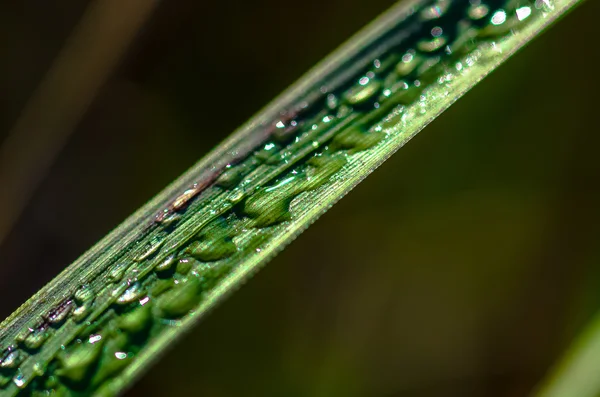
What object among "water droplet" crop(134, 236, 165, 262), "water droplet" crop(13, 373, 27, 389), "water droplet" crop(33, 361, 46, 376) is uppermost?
"water droplet" crop(134, 236, 165, 262)

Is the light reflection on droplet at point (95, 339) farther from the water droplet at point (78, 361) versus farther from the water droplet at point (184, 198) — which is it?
the water droplet at point (184, 198)

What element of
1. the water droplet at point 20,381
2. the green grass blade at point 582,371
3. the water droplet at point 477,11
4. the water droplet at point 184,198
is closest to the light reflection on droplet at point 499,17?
the water droplet at point 477,11

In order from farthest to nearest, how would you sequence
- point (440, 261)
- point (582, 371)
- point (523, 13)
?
1. point (440, 261)
2. point (582, 371)
3. point (523, 13)

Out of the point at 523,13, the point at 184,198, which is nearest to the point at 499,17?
the point at 523,13

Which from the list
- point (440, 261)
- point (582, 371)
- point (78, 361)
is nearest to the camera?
point (78, 361)

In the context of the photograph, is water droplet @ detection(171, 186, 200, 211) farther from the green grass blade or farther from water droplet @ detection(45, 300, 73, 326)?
the green grass blade

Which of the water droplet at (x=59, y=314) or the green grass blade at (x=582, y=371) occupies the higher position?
the water droplet at (x=59, y=314)

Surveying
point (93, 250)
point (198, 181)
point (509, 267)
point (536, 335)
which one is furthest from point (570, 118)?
point (93, 250)

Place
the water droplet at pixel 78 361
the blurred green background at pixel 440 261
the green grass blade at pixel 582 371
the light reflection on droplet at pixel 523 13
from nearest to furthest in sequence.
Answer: the water droplet at pixel 78 361, the light reflection on droplet at pixel 523 13, the green grass blade at pixel 582 371, the blurred green background at pixel 440 261

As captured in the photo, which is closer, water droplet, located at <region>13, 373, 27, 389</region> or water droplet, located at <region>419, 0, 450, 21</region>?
water droplet, located at <region>13, 373, 27, 389</region>

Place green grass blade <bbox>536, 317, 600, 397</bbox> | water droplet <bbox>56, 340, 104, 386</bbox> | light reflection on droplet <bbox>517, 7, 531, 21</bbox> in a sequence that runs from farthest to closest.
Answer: green grass blade <bbox>536, 317, 600, 397</bbox> < light reflection on droplet <bbox>517, 7, 531, 21</bbox> < water droplet <bbox>56, 340, 104, 386</bbox>

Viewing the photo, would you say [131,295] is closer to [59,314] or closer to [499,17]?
[59,314]

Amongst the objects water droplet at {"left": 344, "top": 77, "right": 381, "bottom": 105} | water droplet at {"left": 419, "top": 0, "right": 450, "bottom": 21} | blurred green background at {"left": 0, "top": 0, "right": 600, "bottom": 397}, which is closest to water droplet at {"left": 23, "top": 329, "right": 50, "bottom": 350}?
water droplet at {"left": 344, "top": 77, "right": 381, "bottom": 105}
